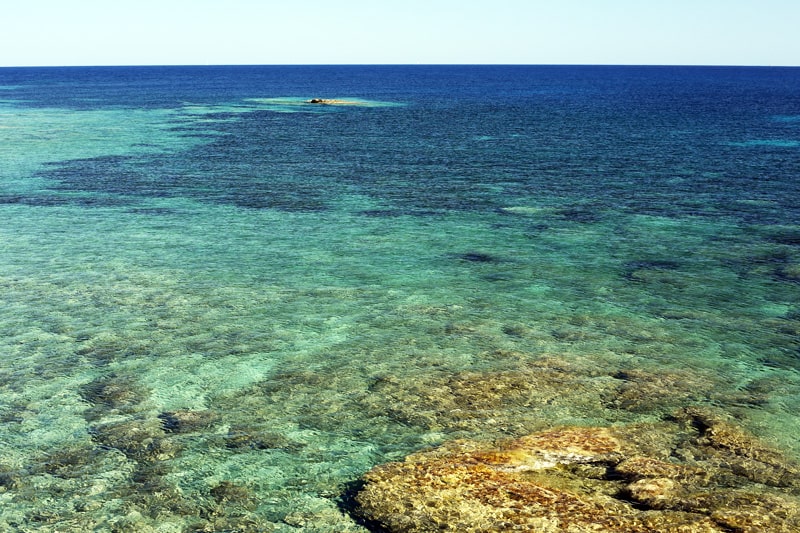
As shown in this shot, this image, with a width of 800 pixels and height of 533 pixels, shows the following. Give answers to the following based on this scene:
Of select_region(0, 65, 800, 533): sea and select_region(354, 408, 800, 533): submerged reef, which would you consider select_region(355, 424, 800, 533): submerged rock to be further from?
select_region(0, 65, 800, 533): sea

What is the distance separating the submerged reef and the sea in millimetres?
522

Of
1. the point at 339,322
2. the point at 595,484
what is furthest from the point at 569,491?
the point at 339,322

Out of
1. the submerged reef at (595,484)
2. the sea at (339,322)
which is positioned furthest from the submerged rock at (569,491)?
the sea at (339,322)

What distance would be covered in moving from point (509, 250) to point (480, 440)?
41.7ft

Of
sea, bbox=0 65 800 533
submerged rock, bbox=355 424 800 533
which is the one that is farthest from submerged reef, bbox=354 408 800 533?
sea, bbox=0 65 800 533

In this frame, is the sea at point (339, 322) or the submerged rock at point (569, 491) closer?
the submerged rock at point (569, 491)

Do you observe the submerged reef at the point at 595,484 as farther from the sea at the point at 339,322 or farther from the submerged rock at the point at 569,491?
the sea at the point at 339,322

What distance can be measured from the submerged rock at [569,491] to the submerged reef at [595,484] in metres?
0.01

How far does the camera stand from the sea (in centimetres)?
1013

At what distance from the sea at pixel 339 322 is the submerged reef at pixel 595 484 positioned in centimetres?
52

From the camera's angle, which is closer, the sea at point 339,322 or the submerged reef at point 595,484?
the submerged reef at point 595,484

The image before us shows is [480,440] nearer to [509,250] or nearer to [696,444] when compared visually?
[696,444]

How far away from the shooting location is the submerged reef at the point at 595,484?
8.20 metres

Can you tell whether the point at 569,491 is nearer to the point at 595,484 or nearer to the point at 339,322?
the point at 595,484
